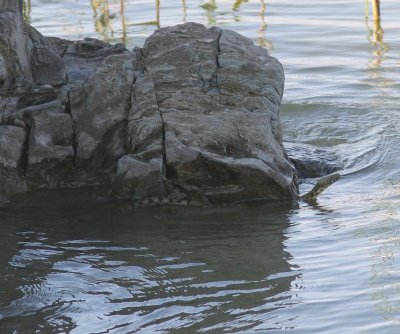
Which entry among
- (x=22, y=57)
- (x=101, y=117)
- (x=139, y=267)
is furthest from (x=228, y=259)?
(x=22, y=57)

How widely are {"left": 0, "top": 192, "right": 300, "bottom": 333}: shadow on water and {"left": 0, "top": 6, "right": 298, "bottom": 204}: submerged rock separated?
0.75 feet

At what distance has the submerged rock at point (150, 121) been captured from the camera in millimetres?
8227

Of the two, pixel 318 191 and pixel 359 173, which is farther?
pixel 359 173

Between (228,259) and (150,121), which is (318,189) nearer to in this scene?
(150,121)

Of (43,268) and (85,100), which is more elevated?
(85,100)

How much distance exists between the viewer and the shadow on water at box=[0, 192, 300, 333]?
19.6ft

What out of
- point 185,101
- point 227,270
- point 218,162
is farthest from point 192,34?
point 227,270

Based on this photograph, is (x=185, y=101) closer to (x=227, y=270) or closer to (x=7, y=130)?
(x=7, y=130)

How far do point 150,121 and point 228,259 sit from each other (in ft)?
6.24

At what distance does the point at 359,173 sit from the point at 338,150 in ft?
3.10

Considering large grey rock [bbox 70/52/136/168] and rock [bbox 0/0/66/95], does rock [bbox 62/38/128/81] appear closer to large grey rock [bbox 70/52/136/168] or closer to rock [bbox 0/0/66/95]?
rock [bbox 0/0/66/95]

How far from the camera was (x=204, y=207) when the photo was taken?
8.22 meters

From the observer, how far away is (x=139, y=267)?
688 cm

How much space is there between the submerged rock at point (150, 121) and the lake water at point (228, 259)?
0.25 m
